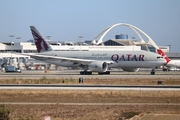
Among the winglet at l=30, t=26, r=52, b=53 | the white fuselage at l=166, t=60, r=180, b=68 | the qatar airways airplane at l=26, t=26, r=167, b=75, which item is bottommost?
the white fuselage at l=166, t=60, r=180, b=68

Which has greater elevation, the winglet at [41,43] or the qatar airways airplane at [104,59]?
the winglet at [41,43]

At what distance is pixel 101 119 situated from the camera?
2602 centimetres

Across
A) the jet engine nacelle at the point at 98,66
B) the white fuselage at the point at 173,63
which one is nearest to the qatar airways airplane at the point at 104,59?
the jet engine nacelle at the point at 98,66

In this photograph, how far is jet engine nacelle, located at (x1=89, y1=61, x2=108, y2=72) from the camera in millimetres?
69438

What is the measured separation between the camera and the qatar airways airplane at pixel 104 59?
7056cm

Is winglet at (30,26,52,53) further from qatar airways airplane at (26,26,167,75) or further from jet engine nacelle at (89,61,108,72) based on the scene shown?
jet engine nacelle at (89,61,108,72)

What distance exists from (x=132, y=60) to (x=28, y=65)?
49.3 metres

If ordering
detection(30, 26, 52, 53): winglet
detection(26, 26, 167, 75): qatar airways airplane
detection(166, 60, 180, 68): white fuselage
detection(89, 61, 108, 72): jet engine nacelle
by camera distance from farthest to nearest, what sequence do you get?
detection(166, 60, 180, 68): white fuselage
detection(30, 26, 52, 53): winglet
detection(26, 26, 167, 75): qatar airways airplane
detection(89, 61, 108, 72): jet engine nacelle

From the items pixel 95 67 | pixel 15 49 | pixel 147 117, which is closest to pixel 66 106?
pixel 147 117

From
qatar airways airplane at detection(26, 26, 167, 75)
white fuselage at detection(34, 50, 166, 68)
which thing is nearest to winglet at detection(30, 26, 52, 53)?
qatar airways airplane at detection(26, 26, 167, 75)

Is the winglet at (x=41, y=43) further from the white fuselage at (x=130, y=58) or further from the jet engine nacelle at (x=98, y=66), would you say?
the jet engine nacelle at (x=98, y=66)

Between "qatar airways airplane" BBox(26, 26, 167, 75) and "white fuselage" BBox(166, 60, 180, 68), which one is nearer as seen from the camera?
"qatar airways airplane" BBox(26, 26, 167, 75)

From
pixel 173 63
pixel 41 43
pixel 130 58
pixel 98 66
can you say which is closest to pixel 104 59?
pixel 98 66

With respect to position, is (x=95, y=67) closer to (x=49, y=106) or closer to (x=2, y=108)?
(x=49, y=106)
